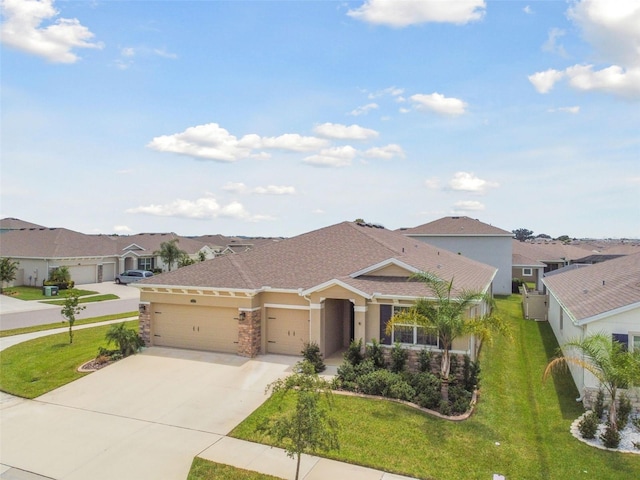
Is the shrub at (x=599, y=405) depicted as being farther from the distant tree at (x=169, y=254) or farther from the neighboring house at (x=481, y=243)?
the distant tree at (x=169, y=254)

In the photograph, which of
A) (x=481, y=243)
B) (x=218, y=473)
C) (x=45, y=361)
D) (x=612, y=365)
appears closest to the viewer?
(x=218, y=473)

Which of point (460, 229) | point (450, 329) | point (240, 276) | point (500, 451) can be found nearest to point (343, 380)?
point (450, 329)

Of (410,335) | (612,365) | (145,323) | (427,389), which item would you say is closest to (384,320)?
(410,335)

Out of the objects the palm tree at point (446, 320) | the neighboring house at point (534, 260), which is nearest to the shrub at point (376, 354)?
the palm tree at point (446, 320)

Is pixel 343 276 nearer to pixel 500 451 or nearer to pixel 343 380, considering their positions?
pixel 343 380

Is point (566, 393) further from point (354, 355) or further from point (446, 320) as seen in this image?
point (354, 355)
